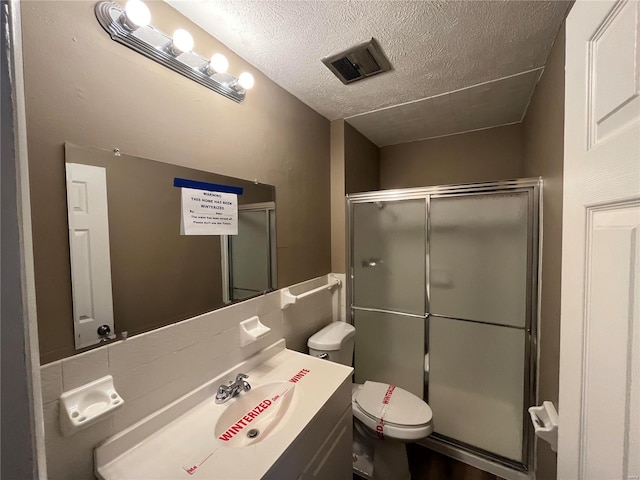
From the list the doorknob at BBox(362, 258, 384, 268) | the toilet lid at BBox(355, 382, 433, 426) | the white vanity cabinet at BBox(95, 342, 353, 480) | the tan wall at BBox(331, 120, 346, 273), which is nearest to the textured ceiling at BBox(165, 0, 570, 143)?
the tan wall at BBox(331, 120, 346, 273)

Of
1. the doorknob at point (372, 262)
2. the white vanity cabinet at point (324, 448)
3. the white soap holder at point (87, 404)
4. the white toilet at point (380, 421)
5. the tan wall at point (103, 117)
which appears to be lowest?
the white toilet at point (380, 421)

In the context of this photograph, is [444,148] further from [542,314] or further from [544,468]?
[544,468]

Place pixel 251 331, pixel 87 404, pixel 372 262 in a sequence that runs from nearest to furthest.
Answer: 1. pixel 87 404
2. pixel 251 331
3. pixel 372 262

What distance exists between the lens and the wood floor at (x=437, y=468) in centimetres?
156

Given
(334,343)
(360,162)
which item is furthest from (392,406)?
(360,162)

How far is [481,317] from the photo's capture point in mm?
1647

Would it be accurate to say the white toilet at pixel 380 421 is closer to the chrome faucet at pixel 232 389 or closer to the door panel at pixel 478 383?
the door panel at pixel 478 383

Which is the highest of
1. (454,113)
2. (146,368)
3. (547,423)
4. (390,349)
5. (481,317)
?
(454,113)

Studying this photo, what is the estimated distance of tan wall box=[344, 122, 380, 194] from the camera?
2.03 m

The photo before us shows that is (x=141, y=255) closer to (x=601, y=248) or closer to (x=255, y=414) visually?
(x=255, y=414)

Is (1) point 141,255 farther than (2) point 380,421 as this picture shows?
No

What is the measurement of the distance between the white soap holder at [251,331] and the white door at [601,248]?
1056 millimetres

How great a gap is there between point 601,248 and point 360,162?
6.18 ft

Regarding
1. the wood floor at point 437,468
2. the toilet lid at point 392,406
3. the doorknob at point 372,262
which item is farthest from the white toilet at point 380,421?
the doorknob at point 372,262
